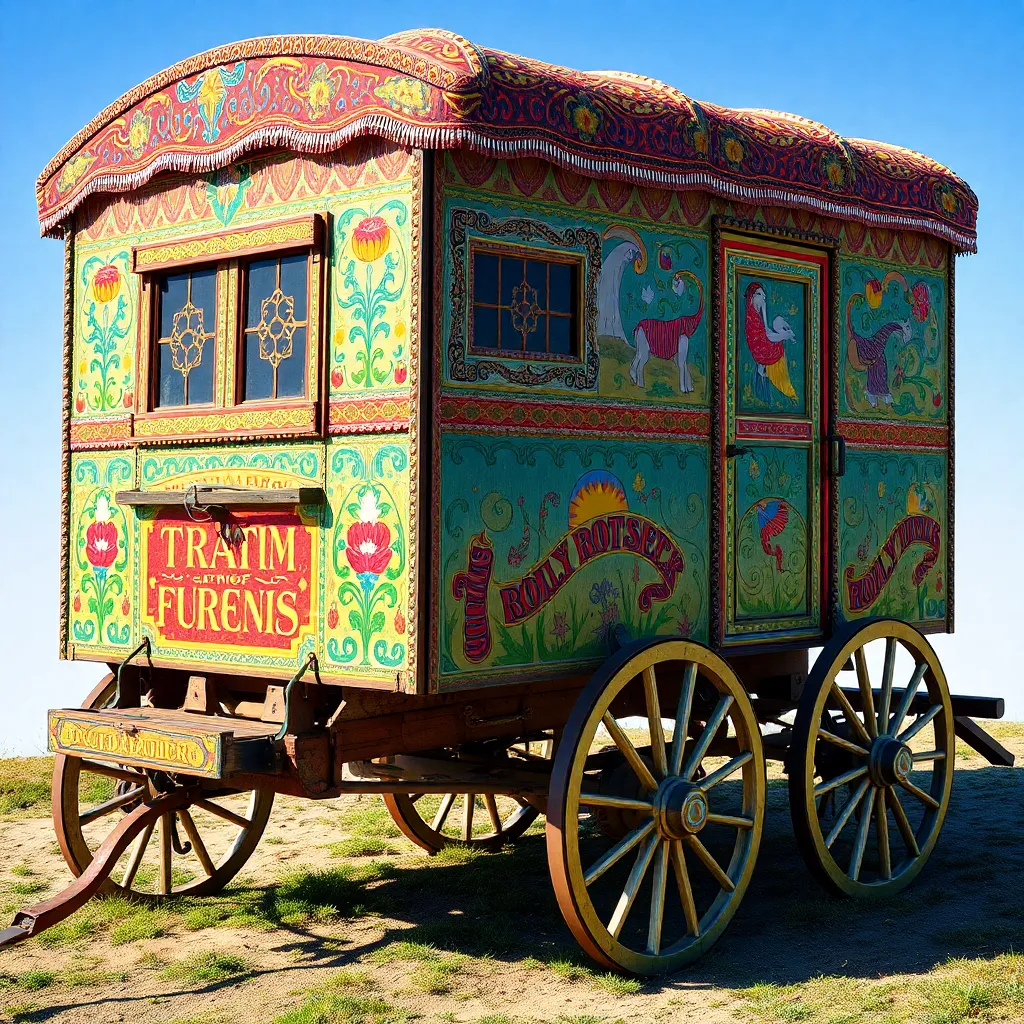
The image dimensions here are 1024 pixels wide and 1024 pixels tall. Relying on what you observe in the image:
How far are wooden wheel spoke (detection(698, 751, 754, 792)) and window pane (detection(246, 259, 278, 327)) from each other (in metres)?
2.61

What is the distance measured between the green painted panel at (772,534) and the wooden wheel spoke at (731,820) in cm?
93

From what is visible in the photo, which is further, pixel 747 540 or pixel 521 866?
pixel 521 866

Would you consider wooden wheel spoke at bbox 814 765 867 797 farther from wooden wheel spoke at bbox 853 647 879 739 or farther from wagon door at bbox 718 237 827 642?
wagon door at bbox 718 237 827 642

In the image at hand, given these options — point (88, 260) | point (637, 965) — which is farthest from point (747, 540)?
point (88, 260)

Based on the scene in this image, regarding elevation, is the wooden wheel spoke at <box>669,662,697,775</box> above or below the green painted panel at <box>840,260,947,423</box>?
below

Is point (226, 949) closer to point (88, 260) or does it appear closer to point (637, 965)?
point (637, 965)

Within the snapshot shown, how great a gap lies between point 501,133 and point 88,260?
234 cm

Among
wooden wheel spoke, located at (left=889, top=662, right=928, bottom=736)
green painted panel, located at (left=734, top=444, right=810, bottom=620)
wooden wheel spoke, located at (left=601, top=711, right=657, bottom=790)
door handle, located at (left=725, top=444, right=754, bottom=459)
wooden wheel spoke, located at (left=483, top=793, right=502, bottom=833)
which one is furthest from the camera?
wooden wheel spoke, located at (left=483, top=793, right=502, bottom=833)

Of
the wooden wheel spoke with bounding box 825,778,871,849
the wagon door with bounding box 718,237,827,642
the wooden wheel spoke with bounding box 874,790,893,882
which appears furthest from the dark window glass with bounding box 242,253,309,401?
the wooden wheel spoke with bounding box 874,790,893,882

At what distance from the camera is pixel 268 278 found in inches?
226

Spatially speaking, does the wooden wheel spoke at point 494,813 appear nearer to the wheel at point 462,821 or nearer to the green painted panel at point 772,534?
the wheel at point 462,821

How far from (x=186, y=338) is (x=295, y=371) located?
0.71 meters

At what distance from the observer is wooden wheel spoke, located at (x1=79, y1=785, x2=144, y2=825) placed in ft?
21.6

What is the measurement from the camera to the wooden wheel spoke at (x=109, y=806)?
21.6 ft
